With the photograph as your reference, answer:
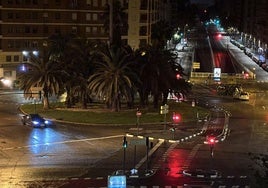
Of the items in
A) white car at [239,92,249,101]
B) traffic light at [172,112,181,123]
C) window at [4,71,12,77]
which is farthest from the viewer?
window at [4,71,12,77]

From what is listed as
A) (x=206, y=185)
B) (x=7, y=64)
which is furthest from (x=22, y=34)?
(x=206, y=185)

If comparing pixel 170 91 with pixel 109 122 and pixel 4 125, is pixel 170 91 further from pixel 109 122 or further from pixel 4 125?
pixel 4 125

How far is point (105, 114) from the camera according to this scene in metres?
75.2

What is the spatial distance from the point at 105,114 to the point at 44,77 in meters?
10.5

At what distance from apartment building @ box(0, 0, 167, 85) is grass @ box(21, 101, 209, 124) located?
45.7 metres

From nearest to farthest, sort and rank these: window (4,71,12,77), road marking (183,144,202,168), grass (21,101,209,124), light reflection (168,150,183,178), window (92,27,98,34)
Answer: light reflection (168,150,183,178) → road marking (183,144,202,168) → grass (21,101,209,124) → window (4,71,12,77) → window (92,27,98,34)

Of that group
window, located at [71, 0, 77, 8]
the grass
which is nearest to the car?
the grass

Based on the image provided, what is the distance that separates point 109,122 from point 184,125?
9063 millimetres

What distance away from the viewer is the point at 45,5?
445 ft

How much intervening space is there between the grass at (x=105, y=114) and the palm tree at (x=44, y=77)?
3184 millimetres

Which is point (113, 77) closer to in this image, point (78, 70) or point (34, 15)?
point (78, 70)

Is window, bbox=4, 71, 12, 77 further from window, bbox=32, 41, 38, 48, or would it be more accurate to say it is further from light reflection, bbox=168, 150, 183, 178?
light reflection, bbox=168, 150, 183, 178

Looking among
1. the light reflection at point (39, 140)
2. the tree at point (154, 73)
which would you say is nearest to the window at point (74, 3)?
the tree at point (154, 73)

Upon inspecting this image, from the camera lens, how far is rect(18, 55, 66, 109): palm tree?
258 feet
